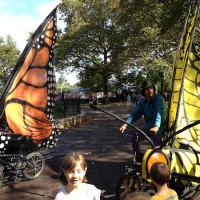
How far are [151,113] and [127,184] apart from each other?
135cm

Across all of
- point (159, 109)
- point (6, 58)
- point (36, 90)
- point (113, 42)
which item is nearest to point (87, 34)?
point (113, 42)

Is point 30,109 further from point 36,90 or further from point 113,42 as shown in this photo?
point 113,42

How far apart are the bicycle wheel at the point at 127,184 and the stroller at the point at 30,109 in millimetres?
2419

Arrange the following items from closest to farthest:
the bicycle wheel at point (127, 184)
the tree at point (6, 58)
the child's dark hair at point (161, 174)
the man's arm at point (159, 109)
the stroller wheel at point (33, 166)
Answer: the child's dark hair at point (161, 174)
the bicycle wheel at point (127, 184)
the man's arm at point (159, 109)
the stroller wheel at point (33, 166)
the tree at point (6, 58)

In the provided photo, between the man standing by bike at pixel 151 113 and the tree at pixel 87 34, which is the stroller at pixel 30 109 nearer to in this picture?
the man standing by bike at pixel 151 113

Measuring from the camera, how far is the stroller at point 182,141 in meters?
3.76

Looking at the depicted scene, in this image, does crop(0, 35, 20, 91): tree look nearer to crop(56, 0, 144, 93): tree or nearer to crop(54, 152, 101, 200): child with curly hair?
crop(56, 0, 144, 93): tree

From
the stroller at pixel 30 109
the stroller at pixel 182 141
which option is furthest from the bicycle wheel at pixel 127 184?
the stroller at pixel 30 109

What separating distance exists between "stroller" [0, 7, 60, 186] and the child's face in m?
3.56

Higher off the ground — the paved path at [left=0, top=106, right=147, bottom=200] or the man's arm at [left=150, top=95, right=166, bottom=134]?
the man's arm at [left=150, top=95, right=166, bottom=134]

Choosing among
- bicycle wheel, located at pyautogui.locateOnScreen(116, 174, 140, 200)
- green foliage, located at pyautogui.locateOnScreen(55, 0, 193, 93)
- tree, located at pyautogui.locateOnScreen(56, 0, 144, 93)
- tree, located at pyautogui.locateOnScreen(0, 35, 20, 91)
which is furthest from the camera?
tree, located at pyautogui.locateOnScreen(0, 35, 20, 91)

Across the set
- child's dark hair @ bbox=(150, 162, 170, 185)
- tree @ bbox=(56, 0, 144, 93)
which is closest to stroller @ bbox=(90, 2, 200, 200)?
child's dark hair @ bbox=(150, 162, 170, 185)

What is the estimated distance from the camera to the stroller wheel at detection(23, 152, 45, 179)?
20.9ft

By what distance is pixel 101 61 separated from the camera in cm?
4619
